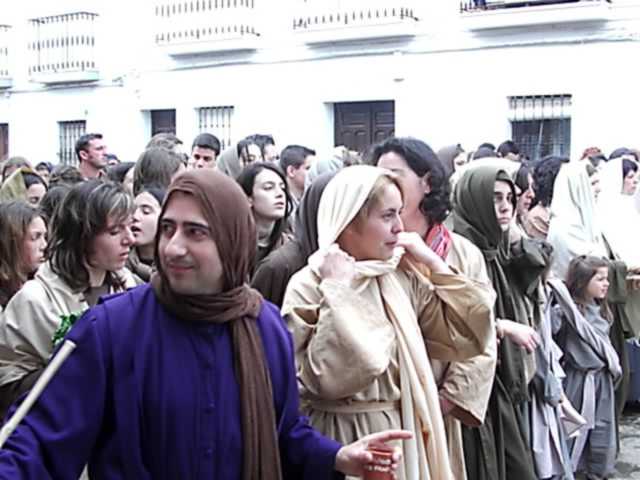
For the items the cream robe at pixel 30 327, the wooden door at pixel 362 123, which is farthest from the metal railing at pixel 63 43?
the cream robe at pixel 30 327

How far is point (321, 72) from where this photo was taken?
674 inches

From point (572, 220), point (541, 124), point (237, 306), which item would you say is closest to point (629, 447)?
point (572, 220)

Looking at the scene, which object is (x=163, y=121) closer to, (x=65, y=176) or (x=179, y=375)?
(x=65, y=176)

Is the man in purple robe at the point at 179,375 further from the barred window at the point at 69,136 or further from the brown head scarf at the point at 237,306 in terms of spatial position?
the barred window at the point at 69,136

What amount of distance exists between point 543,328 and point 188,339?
3227mm

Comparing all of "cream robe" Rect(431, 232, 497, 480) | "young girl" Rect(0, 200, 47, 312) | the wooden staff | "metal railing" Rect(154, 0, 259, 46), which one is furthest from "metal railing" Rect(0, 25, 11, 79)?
the wooden staff

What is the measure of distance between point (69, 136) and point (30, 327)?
58.0 ft

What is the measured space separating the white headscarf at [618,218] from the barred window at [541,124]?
5897 millimetres

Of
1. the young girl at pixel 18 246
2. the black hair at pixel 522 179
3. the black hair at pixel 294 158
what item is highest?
the black hair at pixel 294 158

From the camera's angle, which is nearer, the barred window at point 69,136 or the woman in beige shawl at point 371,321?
the woman in beige shawl at point 371,321

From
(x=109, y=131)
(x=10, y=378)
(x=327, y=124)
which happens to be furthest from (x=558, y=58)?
(x=10, y=378)

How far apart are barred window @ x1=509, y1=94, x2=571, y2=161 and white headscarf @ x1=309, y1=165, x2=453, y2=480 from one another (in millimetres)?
11548

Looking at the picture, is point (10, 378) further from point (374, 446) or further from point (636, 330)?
point (636, 330)

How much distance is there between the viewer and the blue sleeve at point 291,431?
285 cm
